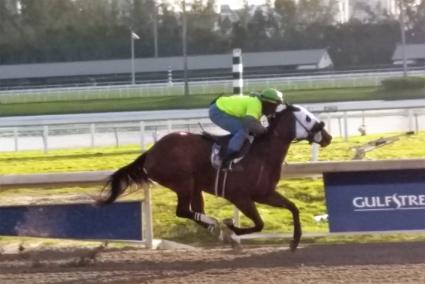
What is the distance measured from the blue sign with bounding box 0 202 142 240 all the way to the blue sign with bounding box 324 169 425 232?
5.77ft

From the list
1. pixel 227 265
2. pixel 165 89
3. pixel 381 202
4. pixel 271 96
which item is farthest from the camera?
pixel 165 89

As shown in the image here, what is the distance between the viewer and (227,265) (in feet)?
25.3

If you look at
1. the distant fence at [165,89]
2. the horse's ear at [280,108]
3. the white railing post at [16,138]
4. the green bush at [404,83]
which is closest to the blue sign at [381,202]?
the horse's ear at [280,108]

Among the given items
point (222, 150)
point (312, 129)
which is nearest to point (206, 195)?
point (222, 150)

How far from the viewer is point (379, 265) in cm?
750

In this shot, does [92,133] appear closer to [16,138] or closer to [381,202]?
[16,138]

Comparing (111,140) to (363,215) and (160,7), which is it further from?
(160,7)

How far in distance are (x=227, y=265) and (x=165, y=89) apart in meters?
23.1

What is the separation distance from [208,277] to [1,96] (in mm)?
23331

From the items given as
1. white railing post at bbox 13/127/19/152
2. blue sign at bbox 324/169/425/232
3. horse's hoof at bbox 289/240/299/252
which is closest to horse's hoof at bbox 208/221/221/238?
horse's hoof at bbox 289/240/299/252

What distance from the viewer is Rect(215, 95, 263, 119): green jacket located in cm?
794

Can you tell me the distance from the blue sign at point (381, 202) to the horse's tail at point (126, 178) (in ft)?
5.82

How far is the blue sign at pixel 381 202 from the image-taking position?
348 inches

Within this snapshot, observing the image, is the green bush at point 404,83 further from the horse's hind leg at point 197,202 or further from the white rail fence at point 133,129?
the horse's hind leg at point 197,202
